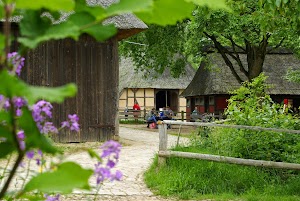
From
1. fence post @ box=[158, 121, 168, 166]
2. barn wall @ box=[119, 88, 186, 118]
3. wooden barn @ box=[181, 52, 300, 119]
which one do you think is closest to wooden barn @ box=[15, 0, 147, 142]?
fence post @ box=[158, 121, 168, 166]

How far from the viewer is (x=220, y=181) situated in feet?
25.2

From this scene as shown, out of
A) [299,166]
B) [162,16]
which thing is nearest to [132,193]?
[299,166]

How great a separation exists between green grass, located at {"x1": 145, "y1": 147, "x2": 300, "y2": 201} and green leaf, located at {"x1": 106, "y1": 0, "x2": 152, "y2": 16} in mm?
6519

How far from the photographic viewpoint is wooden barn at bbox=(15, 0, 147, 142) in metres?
12.0

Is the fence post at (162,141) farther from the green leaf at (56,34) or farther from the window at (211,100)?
the window at (211,100)

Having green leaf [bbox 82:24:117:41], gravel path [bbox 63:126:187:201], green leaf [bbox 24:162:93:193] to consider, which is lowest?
gravel path [bbox 63:126:187:201]

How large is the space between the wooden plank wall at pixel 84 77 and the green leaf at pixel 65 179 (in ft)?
37.3

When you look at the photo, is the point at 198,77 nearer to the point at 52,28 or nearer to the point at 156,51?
the point at 156,51

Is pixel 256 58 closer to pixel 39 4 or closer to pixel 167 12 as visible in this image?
pixel 167 12

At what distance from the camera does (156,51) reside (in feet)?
73.5

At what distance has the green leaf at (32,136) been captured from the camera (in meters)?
0.73

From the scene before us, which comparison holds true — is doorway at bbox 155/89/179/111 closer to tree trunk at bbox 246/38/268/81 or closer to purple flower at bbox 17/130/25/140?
tree trunk at bbox 246/38/268/81

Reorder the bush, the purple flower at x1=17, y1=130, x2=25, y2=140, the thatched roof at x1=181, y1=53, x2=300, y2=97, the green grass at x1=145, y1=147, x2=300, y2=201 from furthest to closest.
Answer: the thatched roof at x1=181, y1=53, x2=300, y2=97
the bush
the green grass at x1=145, y1=147, x2=300, y2=201
the purple flower at x1=17, y1=130, x2=25, y2=140

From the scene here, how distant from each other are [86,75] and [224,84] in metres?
15.4
